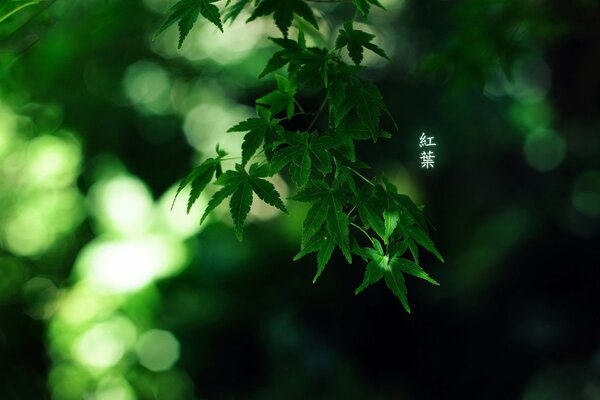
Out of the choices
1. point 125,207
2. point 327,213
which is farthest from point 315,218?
point 125,207

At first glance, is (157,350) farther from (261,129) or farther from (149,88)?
(261,129)

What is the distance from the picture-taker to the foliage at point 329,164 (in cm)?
95

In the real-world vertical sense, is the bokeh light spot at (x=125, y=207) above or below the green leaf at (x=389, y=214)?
below

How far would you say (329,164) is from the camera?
953 millimetres

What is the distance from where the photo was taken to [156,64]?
4.74m

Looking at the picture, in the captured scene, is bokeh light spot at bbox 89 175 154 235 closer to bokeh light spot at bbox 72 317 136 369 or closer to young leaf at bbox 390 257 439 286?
bokeh light spot at bbox 72 317 136 369

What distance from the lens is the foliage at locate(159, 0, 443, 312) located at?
0.95 meters

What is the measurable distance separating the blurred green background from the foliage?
8.28 feet

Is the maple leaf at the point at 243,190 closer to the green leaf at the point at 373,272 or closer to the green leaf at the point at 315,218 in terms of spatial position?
the green leaf at the point at 315,218

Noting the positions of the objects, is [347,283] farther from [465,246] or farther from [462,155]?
[462,155]

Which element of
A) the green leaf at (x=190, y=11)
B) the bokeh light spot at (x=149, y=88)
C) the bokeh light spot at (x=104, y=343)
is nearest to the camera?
the green leaf at (x=190, y=11)

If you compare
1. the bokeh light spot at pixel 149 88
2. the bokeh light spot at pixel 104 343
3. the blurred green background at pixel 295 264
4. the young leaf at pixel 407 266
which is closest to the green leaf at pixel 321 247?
the young leaf at pixel 407 266

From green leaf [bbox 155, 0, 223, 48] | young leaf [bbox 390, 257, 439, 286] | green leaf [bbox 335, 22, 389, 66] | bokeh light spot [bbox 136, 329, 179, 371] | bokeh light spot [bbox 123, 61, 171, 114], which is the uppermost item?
green leaf [bbox 155, 0, 223, 48]

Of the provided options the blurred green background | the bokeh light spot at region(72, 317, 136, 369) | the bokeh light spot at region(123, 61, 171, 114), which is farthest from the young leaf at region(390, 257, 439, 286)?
the bokeh light spot at region(123, 61, 171, 114)
